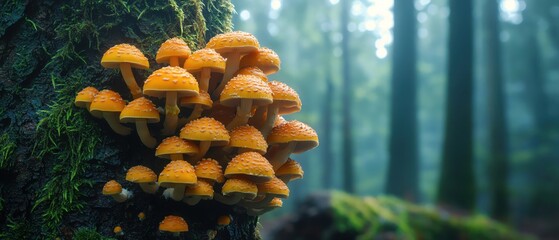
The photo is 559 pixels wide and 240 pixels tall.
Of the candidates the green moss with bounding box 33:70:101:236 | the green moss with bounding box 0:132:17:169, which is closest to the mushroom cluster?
the green moss with bounding box 33:70:101:236

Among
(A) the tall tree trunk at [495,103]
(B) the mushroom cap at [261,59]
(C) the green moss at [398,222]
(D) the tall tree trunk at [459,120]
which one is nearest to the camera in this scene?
(B) the mushroom cap at [261,59]

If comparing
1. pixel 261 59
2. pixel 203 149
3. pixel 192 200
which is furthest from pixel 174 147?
pixel 261 59

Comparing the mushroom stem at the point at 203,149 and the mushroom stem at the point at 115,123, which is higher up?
the mushroom stem at the point at 115,123

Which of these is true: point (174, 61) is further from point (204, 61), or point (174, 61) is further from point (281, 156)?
point (281, 156)

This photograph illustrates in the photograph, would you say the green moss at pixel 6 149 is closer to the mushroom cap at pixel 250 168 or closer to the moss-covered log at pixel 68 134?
the moss-covered log at pixel 68 134

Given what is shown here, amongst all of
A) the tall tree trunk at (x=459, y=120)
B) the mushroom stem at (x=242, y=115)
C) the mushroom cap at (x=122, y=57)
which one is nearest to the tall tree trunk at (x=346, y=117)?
the tall tree trunk at (x=459, y=120)
